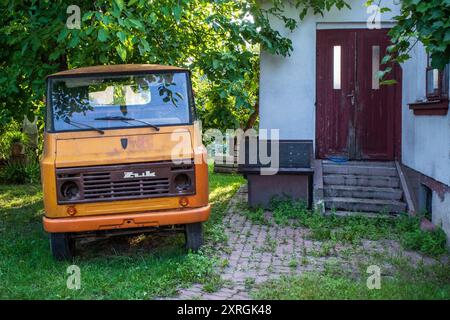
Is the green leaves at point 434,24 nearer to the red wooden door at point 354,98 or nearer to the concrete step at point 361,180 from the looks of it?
the concrete step at point 361,180

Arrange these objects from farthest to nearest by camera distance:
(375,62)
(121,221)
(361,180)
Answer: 1. (375,62)
2. (361,180)
3. (121,221)

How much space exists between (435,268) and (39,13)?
595cm

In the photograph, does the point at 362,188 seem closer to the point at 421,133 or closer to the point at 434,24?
the point at 421,133

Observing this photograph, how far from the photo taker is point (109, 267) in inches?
234

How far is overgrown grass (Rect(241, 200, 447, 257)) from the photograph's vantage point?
6.79 m

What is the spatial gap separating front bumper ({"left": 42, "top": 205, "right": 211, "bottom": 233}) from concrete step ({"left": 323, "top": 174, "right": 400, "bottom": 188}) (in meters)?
4.09

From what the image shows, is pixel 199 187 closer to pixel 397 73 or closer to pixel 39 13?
pixel 39 13

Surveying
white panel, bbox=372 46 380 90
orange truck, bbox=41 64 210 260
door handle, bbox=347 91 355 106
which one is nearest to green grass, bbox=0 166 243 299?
orange truck, bbox=41 64 210 260

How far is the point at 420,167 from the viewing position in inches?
324

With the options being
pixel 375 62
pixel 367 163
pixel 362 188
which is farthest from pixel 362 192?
pixel 375 62

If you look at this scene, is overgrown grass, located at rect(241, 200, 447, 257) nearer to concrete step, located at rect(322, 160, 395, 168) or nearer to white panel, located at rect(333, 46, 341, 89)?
concrete step, located at rect(322, 160, 395, 168)

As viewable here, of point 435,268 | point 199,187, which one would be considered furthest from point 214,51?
point 435,268

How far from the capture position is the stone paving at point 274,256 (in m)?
5.37

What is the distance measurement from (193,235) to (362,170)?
4.26 meters
